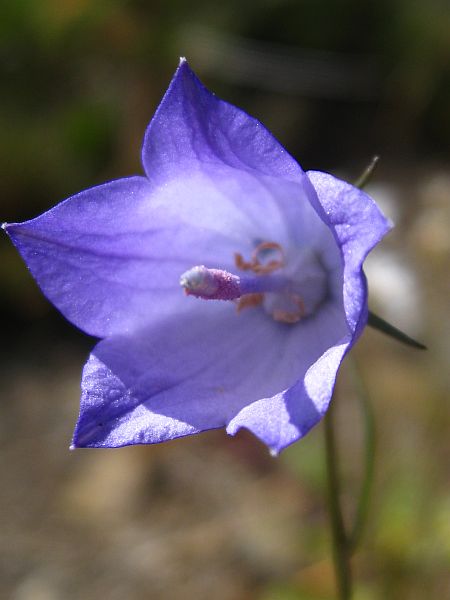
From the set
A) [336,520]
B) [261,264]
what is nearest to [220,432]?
[261,264]

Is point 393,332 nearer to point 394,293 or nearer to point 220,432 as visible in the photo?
point 394,293

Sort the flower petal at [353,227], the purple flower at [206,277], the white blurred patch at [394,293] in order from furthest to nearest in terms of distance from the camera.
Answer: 1. the white blurred patch at [394,293]
2. the purple flower at [206,277]
3. the flower petal at [353,227]

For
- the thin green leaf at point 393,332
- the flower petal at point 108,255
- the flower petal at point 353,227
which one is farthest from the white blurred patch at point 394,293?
the flower petal at point 353,227

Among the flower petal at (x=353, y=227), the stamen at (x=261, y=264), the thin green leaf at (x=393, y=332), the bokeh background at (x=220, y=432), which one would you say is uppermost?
the flower petal at (x=353, y=227)

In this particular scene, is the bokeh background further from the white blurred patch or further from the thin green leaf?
the thin green leaf

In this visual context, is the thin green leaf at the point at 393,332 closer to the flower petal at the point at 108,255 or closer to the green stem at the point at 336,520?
the green stem at the point at 336,520

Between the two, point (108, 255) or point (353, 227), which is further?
point (108, 255)

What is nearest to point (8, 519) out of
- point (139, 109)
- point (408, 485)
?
point (408, 485)
